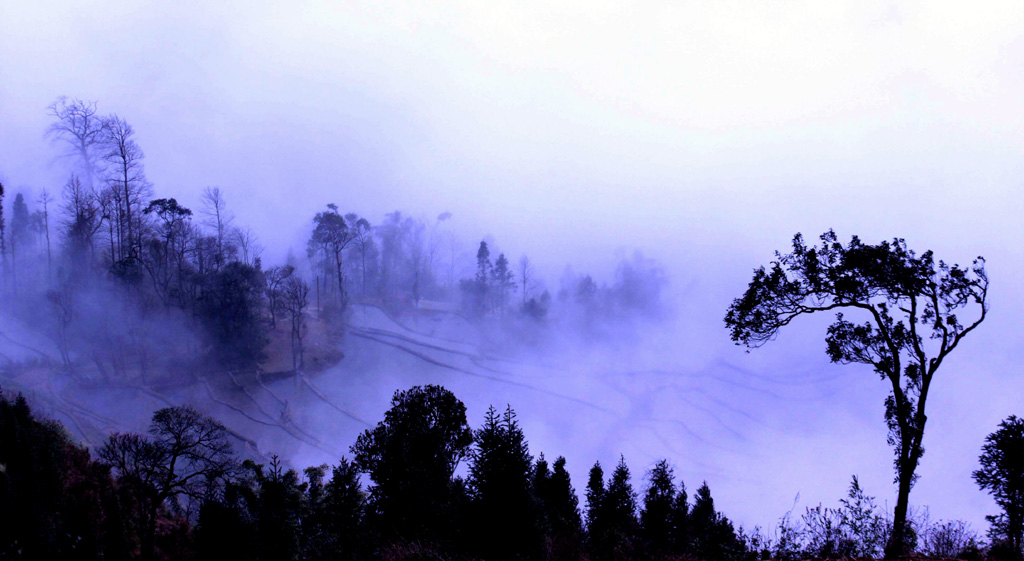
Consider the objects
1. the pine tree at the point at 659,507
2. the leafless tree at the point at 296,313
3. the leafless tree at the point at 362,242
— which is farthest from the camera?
the leafless tree at the point at 362,242

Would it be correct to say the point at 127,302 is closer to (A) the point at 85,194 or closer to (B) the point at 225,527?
(A) the point at 85,194

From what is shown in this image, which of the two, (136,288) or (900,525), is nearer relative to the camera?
(900,525)

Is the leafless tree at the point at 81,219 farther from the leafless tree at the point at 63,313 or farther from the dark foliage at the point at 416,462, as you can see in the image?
the dark foliage at the point at 416,462

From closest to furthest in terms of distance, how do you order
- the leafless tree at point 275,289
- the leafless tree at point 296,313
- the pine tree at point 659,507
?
the pine tree at point 659,507
the leafless tree at point 296,313
the leafless tree at point 275,289

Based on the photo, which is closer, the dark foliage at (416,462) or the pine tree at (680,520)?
the dark foliage at (416,462)

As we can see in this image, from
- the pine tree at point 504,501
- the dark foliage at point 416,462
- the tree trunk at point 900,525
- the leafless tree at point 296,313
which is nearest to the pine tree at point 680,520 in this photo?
the tree trunk at point 900,525

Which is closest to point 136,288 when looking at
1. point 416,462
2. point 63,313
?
point 63,313

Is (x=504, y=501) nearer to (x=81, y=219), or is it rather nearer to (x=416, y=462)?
(x=416, y=462)

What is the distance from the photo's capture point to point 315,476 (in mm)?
19484

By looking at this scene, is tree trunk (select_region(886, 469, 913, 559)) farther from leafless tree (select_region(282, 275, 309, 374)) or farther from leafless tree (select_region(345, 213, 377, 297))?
leafless tree (select_region(345, 213, 377, 297))

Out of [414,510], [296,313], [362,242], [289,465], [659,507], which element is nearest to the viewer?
[414,510]

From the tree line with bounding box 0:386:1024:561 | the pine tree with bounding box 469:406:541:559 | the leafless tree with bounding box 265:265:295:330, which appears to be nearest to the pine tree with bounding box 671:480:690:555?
the tree line with bounding box 0:386:1024:561

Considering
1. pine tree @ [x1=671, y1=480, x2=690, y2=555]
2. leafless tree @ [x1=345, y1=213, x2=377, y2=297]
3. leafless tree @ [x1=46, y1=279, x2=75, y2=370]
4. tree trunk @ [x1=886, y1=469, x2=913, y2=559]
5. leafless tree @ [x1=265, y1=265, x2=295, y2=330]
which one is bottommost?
pine tree @ [x1=671, y1=480, x2=690, y2=555]

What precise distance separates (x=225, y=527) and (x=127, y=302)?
109ft
